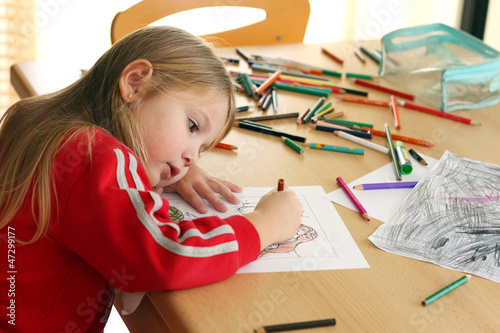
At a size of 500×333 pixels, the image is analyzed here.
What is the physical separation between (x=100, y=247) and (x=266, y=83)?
700mm

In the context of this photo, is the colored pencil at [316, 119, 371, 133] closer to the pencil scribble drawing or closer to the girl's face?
the pencil scribble drawing

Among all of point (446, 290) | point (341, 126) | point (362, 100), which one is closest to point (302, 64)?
point (362, 100)

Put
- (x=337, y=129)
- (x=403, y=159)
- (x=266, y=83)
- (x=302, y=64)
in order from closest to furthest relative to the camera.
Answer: (x=403, y=159) → (x=337, y=129) → (x=266, y=83) → (x=302, y=64)

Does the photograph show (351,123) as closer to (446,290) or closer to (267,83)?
(267,83)

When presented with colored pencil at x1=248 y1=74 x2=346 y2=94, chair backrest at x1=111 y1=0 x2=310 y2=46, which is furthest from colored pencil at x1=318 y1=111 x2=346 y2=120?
chair backrest at x1=111 y1=0 x2=310 y2=46

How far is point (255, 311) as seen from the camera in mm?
630

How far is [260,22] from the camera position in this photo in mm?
1544

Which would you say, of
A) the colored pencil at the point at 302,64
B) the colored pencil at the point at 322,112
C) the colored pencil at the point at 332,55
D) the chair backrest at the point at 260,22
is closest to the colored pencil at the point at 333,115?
the colored pencil at the point at 322,112

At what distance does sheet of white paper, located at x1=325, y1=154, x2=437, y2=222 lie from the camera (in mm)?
875

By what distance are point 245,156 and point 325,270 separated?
0.35 meters

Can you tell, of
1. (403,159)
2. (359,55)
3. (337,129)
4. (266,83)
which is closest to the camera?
(403,159)

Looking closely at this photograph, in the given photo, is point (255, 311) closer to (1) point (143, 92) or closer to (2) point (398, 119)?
(1) point (143, 92)

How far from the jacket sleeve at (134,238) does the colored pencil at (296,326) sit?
10 cm

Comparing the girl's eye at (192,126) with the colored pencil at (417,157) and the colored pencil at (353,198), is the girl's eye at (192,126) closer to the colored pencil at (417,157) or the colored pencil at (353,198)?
the colored pencil at (353,198)
